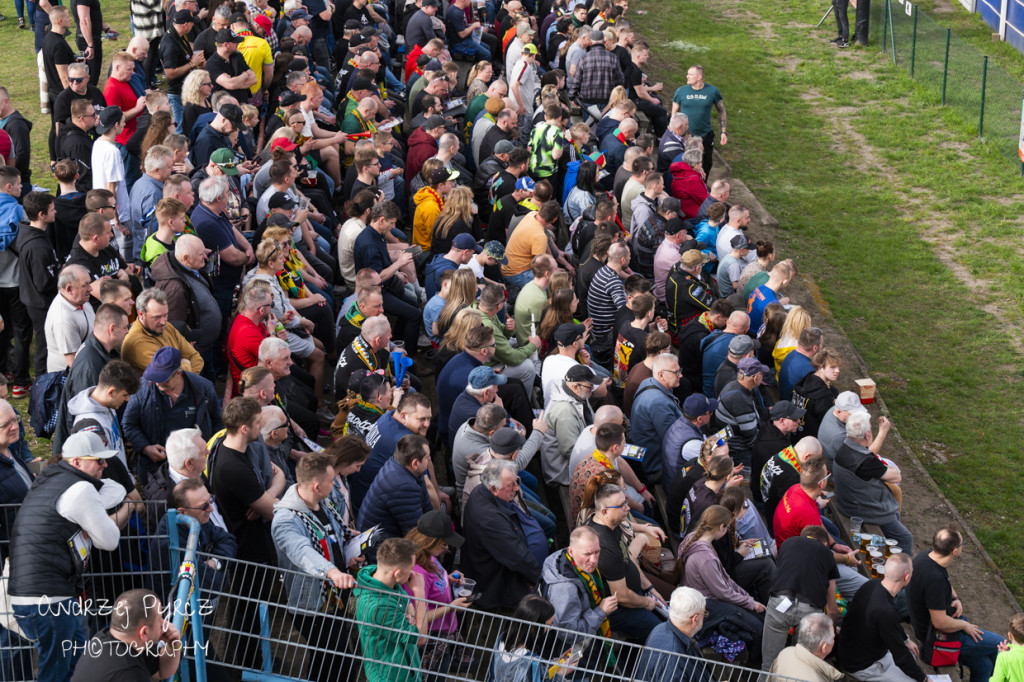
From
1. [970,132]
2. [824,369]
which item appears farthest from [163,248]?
[970,132]

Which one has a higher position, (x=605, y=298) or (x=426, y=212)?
(x=426, y=212)

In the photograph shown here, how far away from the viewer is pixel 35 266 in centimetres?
909

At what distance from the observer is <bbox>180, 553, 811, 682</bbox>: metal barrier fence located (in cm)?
628

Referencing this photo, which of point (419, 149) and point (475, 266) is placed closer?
point (475, 266)

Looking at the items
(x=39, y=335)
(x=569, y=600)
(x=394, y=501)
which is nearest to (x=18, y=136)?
(x=39, y=335)

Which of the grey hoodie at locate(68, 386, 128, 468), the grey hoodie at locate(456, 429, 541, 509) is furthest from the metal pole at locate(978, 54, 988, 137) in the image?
the grey hoodie at locate(68, 386, 128, 468)

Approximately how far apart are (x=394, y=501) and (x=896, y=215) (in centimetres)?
1187

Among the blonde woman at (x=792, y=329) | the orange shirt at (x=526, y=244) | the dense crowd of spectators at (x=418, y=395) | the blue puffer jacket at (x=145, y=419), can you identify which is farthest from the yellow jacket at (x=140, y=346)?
the blonde woman at (x=792, y=329)

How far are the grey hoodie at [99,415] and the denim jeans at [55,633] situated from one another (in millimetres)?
1242

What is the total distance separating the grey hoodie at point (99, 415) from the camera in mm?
7086

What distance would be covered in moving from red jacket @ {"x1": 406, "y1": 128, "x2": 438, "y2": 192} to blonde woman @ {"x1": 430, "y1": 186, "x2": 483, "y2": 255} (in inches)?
58.7

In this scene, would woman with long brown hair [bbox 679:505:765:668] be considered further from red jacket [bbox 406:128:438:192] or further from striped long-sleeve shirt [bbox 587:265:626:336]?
red jacket [bbox 406:128:438:192]

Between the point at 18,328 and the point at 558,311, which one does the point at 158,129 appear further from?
the point at 558,311

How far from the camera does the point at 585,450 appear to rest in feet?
27.5
